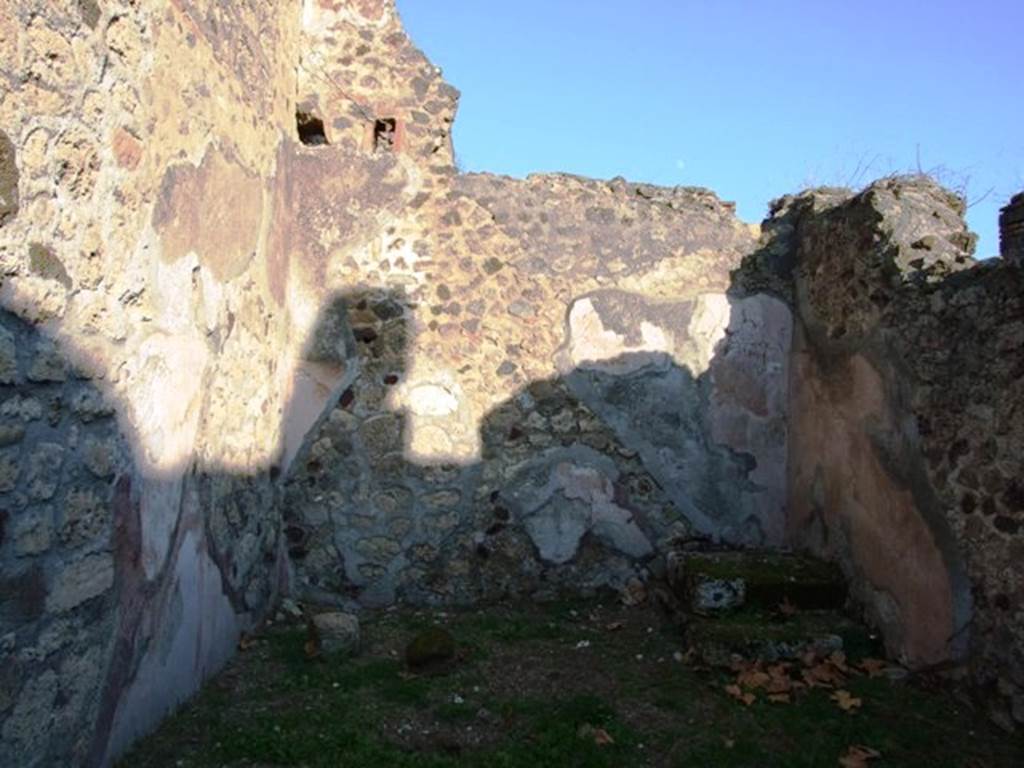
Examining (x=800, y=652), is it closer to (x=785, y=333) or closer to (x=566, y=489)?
(x=566, y=489)

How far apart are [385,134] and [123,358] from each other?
2.60 meters

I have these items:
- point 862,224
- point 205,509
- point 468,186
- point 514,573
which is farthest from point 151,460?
point 862,224

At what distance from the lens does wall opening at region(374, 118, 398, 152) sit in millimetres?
4590

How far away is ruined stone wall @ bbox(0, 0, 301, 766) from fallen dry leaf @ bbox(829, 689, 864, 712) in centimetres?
232

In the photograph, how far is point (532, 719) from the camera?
293 cm

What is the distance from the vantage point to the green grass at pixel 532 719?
103 inches

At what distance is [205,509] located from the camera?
10.5 ft

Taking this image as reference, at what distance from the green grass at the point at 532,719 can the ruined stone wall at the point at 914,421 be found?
1.24 feet

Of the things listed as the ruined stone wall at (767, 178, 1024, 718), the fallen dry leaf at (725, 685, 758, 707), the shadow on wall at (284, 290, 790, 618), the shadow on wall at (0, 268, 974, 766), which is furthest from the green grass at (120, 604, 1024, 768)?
the shadow on wall at (284, 290, 790, 618)

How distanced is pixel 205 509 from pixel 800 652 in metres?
2.39

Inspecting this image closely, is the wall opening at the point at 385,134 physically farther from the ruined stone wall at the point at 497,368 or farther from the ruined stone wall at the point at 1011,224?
the ruined stone wall at the point at 1011,224

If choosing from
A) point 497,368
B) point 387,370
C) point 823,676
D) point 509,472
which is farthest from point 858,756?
point 387,370

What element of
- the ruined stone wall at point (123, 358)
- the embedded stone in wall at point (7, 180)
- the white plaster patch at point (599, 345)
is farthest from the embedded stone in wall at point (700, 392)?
the embedded stone in wall at point (7, 180)

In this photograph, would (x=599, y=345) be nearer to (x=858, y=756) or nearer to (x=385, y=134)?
(x=385, y=134)
